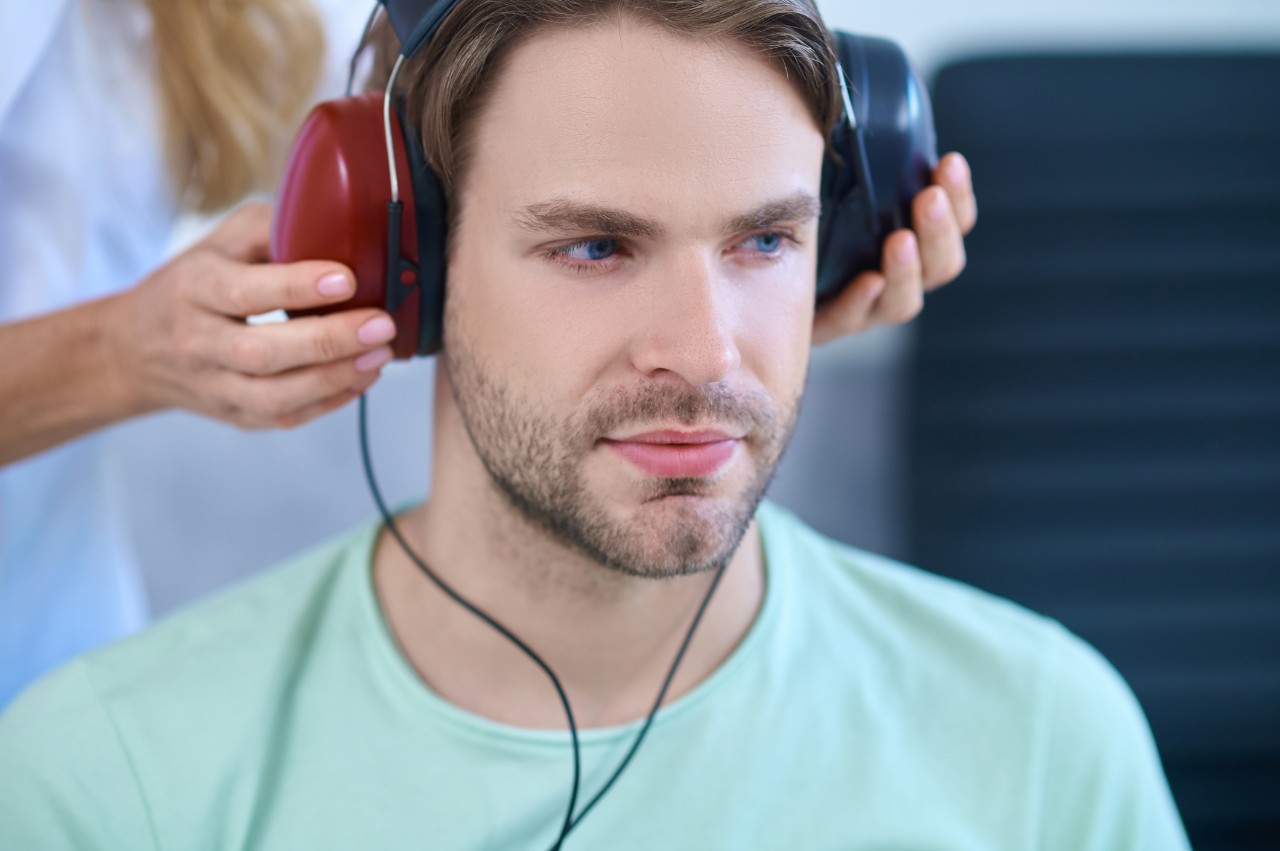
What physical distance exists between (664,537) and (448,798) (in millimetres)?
302

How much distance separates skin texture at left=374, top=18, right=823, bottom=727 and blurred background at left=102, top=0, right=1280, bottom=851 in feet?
2.39

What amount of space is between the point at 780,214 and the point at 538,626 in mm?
427

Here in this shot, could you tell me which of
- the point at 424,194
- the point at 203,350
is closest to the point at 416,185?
the point at 424,194

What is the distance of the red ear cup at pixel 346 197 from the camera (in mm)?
953

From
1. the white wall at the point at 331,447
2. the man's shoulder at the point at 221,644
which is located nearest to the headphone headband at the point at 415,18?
the man's shoulder at the point at 221,644

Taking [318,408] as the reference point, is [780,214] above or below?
above

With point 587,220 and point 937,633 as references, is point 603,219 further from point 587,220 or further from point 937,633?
point 937,633

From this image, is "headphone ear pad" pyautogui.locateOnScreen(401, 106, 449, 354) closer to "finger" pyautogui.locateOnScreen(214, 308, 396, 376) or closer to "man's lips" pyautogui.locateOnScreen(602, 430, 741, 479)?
"finger" pyautogui.locateOnScreen(214, 308, 396, 376)

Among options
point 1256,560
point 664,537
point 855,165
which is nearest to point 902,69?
point 855,165

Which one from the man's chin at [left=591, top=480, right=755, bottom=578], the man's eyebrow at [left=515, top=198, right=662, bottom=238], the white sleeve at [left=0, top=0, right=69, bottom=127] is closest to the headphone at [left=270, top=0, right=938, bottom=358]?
the man's eyebrow at [left=515, top=198, right=662, bottom=238]

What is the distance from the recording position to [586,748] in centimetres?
108

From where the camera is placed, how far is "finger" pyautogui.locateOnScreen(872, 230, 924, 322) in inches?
42.8

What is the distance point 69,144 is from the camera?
1.30 metres

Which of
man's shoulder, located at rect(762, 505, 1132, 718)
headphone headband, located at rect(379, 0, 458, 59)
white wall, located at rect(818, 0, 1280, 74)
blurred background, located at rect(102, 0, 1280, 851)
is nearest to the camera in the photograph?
headphone headband, located at rect(379, 0, 458, 59)
